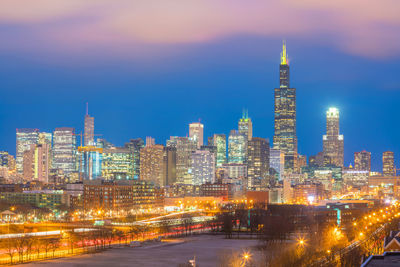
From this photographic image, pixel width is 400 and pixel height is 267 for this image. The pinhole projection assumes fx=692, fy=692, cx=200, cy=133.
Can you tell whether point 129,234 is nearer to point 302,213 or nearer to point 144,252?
point 144,252

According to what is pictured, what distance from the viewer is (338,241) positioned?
82812mm

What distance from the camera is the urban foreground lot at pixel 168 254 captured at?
64.4 m

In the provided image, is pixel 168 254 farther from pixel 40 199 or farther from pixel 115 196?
pixel 115 196

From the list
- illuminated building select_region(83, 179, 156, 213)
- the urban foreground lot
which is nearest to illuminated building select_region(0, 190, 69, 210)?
illuminated building select_region(83, 179, 156, 213)

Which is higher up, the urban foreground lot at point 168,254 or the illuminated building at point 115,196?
the illuminated building at point 115,196

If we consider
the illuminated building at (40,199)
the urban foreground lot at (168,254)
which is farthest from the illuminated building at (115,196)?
the urban foreground lot at (168,254)

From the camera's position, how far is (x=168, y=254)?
238ft

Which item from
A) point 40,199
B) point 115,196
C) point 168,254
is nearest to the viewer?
point 168,254

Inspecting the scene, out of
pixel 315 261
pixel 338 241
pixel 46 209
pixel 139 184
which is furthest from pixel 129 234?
pixel 139 184

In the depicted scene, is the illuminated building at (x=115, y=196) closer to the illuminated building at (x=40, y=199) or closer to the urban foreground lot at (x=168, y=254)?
the illuminated building at (x=40, y=199)

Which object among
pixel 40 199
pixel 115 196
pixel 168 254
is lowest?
pixel 168 254

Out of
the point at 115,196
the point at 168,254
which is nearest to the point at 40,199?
the point at 115,196

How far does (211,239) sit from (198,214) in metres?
65.9

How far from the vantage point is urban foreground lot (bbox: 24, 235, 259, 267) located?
211ft
